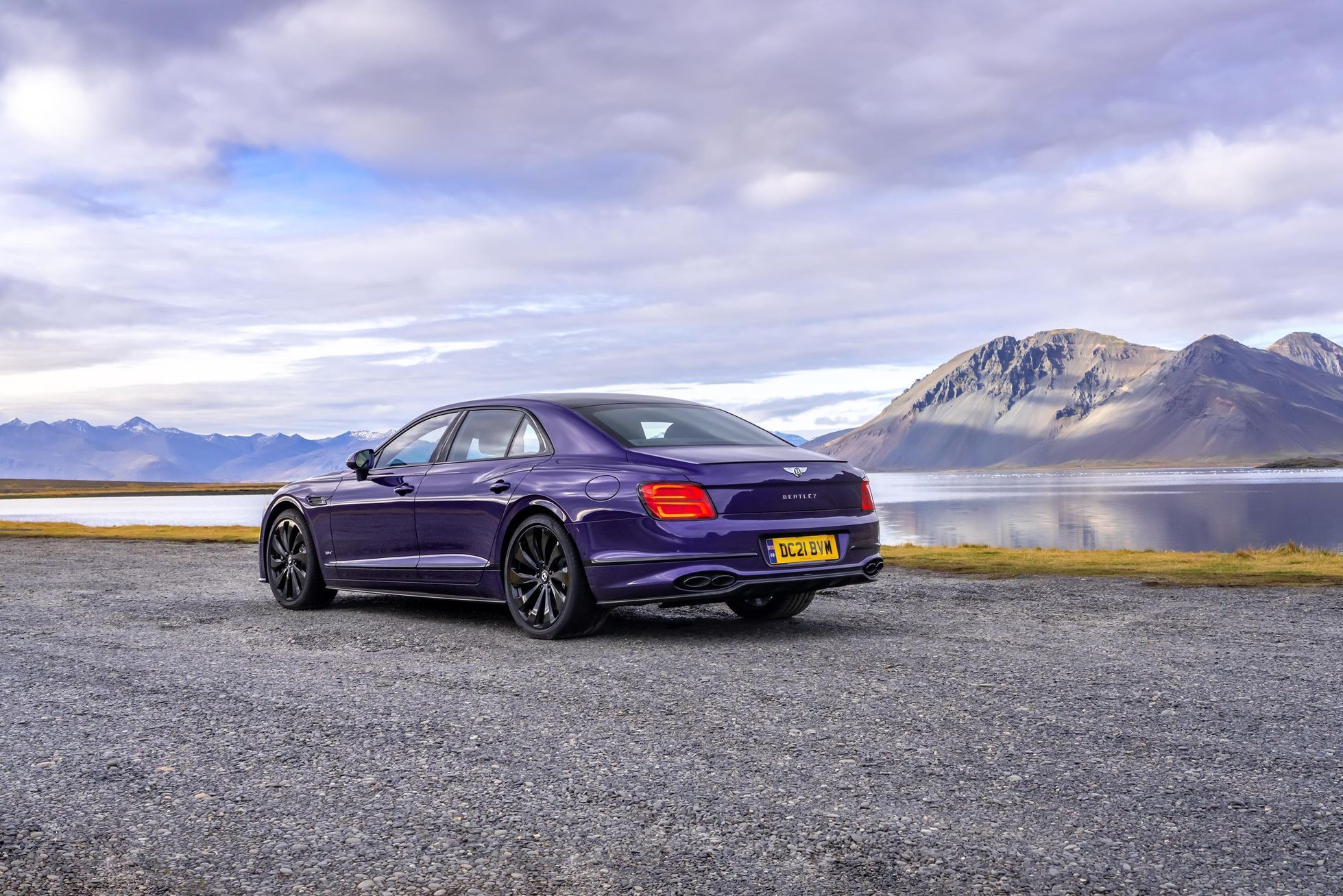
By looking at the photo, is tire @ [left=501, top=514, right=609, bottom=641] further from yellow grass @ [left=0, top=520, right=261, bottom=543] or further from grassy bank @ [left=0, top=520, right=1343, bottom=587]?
yellow grass @ [left=0, top=520, right=261, bottom=543]

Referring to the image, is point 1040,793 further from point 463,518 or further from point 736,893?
point 463,518

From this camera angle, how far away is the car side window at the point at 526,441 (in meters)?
7.76

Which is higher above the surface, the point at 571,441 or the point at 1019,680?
the point at 571,441

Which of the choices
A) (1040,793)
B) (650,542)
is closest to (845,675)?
(650,542)

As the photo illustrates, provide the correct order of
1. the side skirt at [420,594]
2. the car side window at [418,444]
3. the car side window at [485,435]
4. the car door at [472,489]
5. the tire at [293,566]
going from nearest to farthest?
the car door at [472,489], the side skirt at [420,594], the car side window at [485,435], the car side window at [418,444], the tire at [293,566]

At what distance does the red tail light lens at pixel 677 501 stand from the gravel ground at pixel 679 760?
2.80 feet

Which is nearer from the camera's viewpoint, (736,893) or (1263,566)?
(736,893)

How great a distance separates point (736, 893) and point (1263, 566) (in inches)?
527

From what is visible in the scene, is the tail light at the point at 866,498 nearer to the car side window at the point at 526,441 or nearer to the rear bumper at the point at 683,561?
the rear bumper at the point at 683,561

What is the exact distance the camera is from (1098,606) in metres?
9.25

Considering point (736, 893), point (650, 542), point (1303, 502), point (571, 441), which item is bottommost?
point (1303, 502)

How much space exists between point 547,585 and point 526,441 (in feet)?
3.58

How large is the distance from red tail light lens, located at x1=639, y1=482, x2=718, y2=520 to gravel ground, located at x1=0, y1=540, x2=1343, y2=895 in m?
0.85

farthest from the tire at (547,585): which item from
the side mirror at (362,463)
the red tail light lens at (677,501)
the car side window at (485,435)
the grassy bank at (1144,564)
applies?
the grassy bank at (1144,564)
